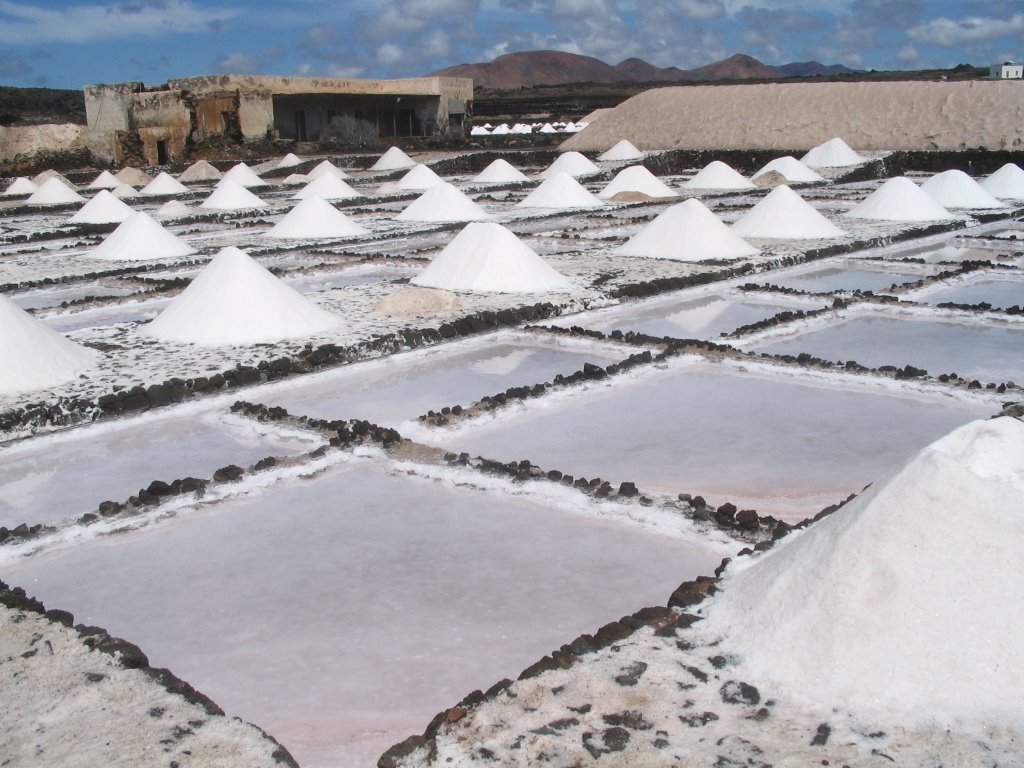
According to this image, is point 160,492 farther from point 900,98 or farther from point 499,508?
point 900,98

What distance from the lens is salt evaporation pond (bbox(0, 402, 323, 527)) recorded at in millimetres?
2305

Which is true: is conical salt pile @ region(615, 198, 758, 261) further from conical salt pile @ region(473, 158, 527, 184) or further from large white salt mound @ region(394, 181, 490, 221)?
conical salt pile @ region(473, 158, 527, 184)

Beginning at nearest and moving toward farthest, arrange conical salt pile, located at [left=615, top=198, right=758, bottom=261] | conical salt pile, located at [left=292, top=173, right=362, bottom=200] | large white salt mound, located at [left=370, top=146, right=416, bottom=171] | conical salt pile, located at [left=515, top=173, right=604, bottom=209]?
conical salt pile, located at [left=615, top=198, right=758, bottom=261] < conical salt pile, located at [left=515, top=173, right=604, bottom=209] < conical salt pile, located at [left=292, top=173, right=362, bottom=200] < large white salt mound, located at [left=370, top=146, right=416, bottom=171]

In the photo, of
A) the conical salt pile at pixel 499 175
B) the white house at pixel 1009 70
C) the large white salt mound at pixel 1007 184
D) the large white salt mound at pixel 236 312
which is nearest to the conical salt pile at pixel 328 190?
the conical salt pile at pixel 499 175

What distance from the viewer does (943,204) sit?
767 centimetres

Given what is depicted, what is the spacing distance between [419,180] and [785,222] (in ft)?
16.0

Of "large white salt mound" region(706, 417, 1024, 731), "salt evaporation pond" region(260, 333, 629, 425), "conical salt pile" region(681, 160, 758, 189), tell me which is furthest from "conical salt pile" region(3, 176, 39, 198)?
"large white salt mound" region(706, 417, 1024, 731)

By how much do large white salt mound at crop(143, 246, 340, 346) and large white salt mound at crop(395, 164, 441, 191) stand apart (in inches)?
254

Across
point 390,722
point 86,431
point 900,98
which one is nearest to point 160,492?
point 86,431

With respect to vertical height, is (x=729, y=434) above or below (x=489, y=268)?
below

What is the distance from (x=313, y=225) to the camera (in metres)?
6.74

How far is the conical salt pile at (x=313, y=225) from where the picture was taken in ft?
22.0

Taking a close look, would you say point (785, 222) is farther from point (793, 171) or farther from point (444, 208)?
point (793, 171)

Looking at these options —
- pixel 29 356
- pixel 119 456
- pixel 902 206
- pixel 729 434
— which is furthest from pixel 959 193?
pixel 119 456
